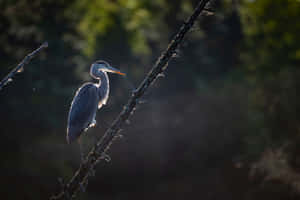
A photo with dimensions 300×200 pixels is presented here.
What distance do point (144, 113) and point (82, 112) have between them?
10.0m

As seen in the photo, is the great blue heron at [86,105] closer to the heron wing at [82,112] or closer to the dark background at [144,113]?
the heron wing at [82,112]

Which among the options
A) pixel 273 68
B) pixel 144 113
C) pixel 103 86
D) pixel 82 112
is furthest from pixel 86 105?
pixel 273 68

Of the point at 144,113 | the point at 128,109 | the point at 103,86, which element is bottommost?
the point at 144,113

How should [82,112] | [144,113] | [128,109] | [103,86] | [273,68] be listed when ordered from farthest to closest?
1. [144,113]
2. [273,68]
3. [103,86]
4. [82,112]
5. [128,109]

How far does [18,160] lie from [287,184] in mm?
9857

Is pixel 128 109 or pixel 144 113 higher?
pixel 128 109

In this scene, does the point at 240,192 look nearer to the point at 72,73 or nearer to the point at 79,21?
the point at 72,73

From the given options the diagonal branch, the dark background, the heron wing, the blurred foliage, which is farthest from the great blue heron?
the blurred foliage

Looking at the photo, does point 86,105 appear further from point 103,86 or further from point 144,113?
point 144,113

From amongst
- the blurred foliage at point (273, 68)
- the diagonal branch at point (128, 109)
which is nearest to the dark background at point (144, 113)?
Result: the blurred foliage at point (273, 68)

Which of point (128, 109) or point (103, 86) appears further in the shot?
point (103, 86)

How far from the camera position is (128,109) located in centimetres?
347

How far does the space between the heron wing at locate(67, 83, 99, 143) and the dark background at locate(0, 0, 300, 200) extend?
5961 millimetres

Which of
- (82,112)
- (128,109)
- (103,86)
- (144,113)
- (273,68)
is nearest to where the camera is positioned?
(128,109)
